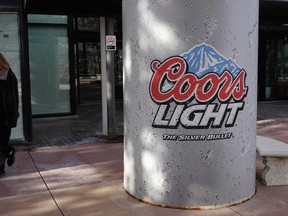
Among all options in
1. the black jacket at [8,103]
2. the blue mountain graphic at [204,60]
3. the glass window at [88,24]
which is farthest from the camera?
the glass window at [88,24]

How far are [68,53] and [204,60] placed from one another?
804cm

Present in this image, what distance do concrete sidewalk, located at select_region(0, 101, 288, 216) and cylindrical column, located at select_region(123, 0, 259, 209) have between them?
25 centimetres

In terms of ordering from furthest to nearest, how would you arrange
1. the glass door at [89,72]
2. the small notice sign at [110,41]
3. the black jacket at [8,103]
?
the glass door at [89,72] < the small notice sign at [110,41] < the black jacket at [8,103]

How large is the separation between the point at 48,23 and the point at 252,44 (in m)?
7.89

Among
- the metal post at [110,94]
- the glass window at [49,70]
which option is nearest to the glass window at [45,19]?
the glass window at [49,70]

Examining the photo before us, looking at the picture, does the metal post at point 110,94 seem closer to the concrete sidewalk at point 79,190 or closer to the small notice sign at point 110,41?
the small notice sign at point 110,41

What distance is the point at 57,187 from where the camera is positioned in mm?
5566

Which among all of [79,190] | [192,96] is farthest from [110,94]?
[192,96]

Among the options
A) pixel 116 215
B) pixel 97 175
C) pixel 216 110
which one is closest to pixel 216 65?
pixel 216 110

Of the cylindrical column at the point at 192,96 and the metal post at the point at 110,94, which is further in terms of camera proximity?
the metal post at the point at 110,94

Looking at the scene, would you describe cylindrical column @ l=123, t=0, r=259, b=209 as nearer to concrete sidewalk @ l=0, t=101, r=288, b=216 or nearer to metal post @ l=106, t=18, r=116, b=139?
concrete sidewalk @ l=0, t=101, r=288, b=216

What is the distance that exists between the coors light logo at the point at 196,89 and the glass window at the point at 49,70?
7.60 meters

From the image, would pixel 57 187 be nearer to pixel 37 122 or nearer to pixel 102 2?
pixel 102 2

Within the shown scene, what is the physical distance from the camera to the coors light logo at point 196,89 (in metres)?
4.52
